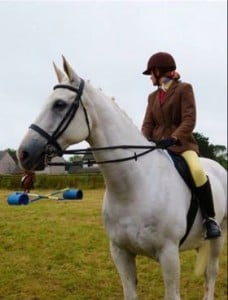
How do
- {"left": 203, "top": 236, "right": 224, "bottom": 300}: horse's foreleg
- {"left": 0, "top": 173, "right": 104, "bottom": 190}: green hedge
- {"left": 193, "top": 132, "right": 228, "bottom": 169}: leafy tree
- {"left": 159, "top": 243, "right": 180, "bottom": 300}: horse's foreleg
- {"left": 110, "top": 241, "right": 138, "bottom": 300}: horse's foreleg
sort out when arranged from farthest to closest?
{"left": 193, "top": 132, "right": 228, "bottom": 169}: leafy tree
{"left": 203, "top": 236, "right": 224, "bottom": 300}: horse's foreleg
{"left": 0, "top": 173, "right": 104, "bottom": 190}: green hedge
{"left": 110, "top": 241, "right": 138, "bottom": 300}: horse's foreleg
{"left": 159, "top": 243, "right": 180, "bottom": 300}: horse's foreleg

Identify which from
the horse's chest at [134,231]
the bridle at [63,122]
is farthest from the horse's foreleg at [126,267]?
the bridle at [63,122]

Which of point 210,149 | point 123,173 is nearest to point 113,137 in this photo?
point 123,173

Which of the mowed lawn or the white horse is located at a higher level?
the white horse

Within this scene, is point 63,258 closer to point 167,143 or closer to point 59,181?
point 59,181

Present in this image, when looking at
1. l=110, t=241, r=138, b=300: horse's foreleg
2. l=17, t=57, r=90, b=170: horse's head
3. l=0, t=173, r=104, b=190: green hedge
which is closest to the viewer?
l=17, t=57, r=90, b=170: horse's head

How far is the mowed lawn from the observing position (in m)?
3.10

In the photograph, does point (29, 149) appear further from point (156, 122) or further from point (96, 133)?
point (156, 122)

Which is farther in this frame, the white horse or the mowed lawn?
the mowed lawn

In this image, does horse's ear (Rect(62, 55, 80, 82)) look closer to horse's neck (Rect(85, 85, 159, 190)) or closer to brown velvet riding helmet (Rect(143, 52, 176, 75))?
horse's neck (Rect(85, 85, 159, 190))

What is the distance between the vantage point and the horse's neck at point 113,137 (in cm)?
214

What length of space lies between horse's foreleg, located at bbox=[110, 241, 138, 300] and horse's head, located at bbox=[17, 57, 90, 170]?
72 centimetres

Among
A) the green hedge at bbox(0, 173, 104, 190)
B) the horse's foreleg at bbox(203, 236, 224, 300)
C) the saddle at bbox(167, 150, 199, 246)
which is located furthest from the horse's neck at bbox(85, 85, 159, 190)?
the horse's foreleg at bbox(203, 236, 224, 300)

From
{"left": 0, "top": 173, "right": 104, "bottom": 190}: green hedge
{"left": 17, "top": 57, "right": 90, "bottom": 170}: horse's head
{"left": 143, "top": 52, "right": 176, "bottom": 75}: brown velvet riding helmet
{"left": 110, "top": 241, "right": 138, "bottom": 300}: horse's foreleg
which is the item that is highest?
{"left": 143, "top": 52, "right": 176, "bottom": 75}: brown velvet riding helmet

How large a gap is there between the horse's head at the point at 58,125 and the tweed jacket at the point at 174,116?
1.95 ft
